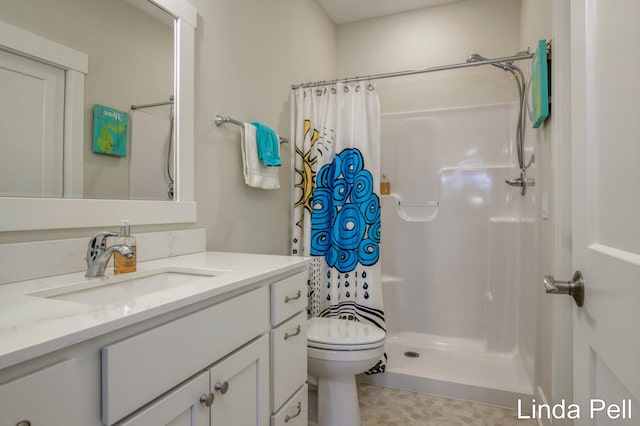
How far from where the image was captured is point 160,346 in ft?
2.26

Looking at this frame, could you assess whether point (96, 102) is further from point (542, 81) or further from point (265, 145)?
point (542, 81)

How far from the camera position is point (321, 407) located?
1.68 metres

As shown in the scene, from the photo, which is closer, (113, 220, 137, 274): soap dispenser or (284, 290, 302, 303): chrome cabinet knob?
(113, 220, 137, 274): soap dispenser

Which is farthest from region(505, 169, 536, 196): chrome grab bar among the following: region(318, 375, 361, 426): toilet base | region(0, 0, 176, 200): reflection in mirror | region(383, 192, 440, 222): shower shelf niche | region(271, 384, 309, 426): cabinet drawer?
region(0, 0, 176, 200): reflection in mirror

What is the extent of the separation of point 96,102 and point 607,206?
4.51 feet

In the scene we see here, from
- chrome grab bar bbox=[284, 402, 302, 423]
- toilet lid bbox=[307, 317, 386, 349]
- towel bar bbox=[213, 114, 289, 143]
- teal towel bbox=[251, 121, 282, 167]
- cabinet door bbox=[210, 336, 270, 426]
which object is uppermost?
towel bar bbox=[213, 114, 289, 143]

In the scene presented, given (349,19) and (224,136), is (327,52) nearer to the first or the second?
(349,19)

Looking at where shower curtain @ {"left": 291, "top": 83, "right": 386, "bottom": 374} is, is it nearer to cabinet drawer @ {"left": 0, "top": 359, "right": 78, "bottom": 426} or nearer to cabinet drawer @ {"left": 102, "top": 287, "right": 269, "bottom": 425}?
cabinet drawer @ {"left": 102, "top": 287, "right": 269, "bottom": 425}

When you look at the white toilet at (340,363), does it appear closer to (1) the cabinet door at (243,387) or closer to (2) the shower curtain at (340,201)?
(2) the shower curtain at (340,201)

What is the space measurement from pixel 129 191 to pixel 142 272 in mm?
335

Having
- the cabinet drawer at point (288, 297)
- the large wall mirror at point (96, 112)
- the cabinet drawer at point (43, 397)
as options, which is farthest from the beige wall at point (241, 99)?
the cabinet drawer at point (43, 397)

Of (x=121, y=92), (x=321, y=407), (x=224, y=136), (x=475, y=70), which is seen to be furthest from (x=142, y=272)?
(x=475, y=70)

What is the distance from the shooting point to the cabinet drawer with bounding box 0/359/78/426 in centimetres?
45

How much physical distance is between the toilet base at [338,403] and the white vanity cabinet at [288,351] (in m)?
0.34
